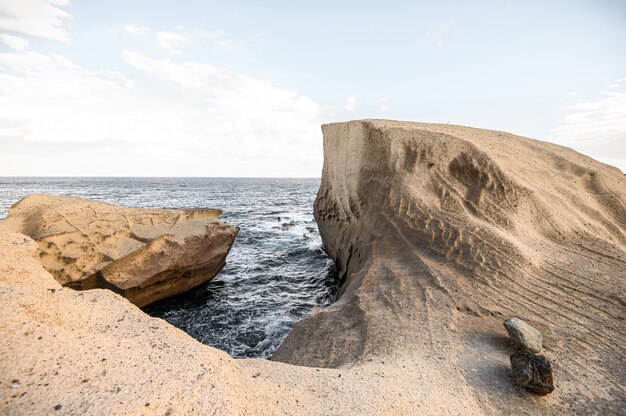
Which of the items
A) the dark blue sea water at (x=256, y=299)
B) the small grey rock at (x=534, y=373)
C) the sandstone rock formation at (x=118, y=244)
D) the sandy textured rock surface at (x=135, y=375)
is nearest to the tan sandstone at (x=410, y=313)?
the sandy textured rock surface at (x=135, y=375)

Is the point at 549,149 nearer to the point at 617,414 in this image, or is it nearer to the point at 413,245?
the point at 413,245

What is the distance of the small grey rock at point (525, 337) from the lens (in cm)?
425

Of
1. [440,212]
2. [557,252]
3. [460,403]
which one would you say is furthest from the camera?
[440,212]

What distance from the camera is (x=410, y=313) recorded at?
17.6 feet

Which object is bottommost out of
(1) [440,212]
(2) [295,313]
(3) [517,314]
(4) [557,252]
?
(2) [295,313]

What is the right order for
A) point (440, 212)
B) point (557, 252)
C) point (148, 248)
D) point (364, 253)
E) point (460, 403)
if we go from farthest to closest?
point (148, 248) < point (364, 253) < point (440, 212) < point (557, 252) < point (460, 403)

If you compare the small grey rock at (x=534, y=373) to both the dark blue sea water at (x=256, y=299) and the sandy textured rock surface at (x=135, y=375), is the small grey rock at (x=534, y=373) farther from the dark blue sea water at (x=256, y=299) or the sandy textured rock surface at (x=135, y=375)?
the dark blue sea water at (x=256, y=299)

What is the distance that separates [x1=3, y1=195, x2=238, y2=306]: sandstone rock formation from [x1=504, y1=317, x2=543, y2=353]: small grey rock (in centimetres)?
839

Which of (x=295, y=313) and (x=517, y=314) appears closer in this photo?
(x=517, y=314)

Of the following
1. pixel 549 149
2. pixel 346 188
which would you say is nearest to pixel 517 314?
pixel 346 188

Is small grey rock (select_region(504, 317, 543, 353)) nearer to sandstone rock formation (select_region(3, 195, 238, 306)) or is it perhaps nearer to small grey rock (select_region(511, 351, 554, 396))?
small grey rock (select_region(511, 351, 554, 396))

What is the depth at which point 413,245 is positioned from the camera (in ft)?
23.2

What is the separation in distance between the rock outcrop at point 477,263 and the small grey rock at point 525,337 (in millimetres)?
251

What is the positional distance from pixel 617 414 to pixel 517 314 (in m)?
1.85
